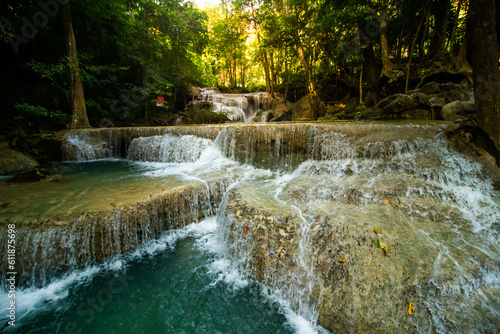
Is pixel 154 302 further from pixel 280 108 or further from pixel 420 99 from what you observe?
pixel 280 108

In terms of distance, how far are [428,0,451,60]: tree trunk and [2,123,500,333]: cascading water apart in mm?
9305

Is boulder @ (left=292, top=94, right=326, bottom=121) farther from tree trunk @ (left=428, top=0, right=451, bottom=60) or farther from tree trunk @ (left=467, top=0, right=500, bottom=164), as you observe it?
tree trunk @ (left=467, top=0, right=500, bottom=164)

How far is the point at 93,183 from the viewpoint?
4492 millimetres

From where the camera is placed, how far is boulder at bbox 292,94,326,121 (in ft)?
36.0

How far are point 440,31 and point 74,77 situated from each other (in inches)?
719

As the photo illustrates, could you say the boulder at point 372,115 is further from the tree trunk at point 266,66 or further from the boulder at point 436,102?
the tree trunk at point 266,66

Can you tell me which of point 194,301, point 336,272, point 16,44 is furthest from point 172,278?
point 16,44

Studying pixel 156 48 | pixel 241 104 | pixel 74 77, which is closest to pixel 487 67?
pixel 74 77

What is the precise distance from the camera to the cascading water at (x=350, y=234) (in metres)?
1.89

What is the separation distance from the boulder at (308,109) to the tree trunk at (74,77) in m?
10.8

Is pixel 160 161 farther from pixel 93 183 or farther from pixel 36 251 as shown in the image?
pixel 36 251

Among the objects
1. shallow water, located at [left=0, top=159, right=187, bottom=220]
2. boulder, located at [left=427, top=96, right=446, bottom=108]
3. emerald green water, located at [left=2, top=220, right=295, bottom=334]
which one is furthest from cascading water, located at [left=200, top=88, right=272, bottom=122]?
emerald green water, located at [left=2, top=220, right=295, bottom=334]

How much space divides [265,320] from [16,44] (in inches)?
516

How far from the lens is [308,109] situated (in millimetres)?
11055
